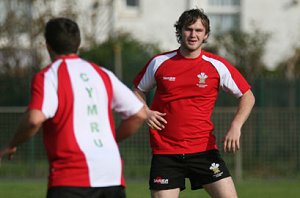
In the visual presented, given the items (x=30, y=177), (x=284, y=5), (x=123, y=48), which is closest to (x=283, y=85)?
(x=30, y=177)

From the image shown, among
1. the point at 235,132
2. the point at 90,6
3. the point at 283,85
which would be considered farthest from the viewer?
the point at 90,6

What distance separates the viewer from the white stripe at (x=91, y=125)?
6062mm

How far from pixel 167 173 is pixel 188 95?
72cm

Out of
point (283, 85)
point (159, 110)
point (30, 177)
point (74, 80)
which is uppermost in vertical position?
point (74, 80)

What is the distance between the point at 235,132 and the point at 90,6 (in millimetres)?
26885

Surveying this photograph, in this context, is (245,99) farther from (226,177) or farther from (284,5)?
(284,5)

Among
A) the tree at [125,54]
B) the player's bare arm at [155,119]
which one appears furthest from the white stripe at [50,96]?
the tree at [125,54]

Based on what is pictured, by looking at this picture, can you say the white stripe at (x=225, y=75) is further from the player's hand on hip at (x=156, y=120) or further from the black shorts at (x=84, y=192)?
the black shorts at (x=84, y=192)

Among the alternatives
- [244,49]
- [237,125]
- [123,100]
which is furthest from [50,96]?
[244,49]

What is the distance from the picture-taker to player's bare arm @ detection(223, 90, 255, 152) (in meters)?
8.12

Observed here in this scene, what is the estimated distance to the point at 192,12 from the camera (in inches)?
340

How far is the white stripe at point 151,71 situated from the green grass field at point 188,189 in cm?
598

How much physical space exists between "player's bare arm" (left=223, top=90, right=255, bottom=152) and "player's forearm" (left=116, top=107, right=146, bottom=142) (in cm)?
182

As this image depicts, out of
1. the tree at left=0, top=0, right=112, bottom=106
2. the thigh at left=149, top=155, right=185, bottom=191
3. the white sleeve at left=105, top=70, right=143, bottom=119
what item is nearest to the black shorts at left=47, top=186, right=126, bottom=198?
the white sleeve at left=105, top=70, right=143, bottom=119
